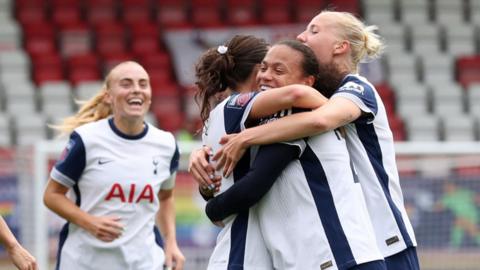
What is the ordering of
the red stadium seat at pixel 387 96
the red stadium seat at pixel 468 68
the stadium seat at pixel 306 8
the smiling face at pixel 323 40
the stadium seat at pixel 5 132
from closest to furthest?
the smiling face at pixel 323 40, the stadium seat at pixel 5 132, the red stadium seat at pixel 387 96, the red stadium seat at pixel 468 68, the stadium seat at pixel 306 8

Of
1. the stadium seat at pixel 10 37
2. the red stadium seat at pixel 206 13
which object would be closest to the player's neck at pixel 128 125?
the stadium seat at pixel 10 37

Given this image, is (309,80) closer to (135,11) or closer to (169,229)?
(169,229)

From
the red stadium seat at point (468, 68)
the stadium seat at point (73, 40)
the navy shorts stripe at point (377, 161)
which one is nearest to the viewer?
the navy shorts stripe at point (377, 161)

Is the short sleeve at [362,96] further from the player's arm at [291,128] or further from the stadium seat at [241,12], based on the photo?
the stadium seat at [241,12]

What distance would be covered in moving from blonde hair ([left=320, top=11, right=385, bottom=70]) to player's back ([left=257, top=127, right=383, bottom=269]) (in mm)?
520

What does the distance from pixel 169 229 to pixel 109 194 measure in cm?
58

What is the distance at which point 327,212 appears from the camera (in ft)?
12.9

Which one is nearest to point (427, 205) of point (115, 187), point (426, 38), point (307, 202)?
point (115, 187)

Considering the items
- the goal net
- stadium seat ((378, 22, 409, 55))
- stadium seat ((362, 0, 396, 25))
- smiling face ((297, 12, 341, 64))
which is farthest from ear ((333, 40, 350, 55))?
stadium seat ((362, 0, 396, 25))

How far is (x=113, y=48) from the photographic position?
16.4 m

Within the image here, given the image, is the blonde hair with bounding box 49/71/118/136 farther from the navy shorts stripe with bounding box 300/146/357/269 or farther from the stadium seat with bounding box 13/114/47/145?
the stadium seat with bounding box 13/114/47/145

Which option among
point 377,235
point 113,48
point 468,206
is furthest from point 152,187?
point 113,48

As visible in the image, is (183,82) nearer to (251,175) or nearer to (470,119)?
(470,119)

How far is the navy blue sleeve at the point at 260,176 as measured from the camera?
3.96 m
